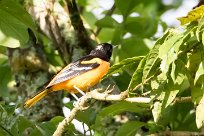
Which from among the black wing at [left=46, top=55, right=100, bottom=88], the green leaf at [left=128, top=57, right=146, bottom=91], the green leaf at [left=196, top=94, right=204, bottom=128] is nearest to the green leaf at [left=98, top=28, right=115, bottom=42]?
the black wing at [left=46, top=55, right=100, bottom=88]

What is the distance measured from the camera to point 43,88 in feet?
13.5

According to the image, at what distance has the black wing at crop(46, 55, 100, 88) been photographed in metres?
4.02

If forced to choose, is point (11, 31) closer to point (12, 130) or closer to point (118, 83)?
point (12, 130)

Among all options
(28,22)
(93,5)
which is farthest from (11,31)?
(93,5)

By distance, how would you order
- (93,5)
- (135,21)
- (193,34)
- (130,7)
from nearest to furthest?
(193,34) < (130,7) < (135,21) < (93,5)

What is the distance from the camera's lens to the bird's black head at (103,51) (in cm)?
432

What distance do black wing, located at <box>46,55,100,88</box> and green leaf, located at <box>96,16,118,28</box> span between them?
316mm

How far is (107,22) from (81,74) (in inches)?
19.9

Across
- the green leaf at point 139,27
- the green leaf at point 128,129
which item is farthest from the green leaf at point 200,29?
the green leaf at point 139,27

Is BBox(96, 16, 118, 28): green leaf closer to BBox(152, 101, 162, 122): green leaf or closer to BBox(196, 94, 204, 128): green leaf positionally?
BBox(152, 101, 162, 122): green leaf

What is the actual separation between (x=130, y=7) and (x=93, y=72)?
61 cm

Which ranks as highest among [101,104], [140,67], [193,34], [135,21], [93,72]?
[193,34]

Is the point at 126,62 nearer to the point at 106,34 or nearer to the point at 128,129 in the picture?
the point at 128,129

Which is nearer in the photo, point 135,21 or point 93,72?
point 93,72
